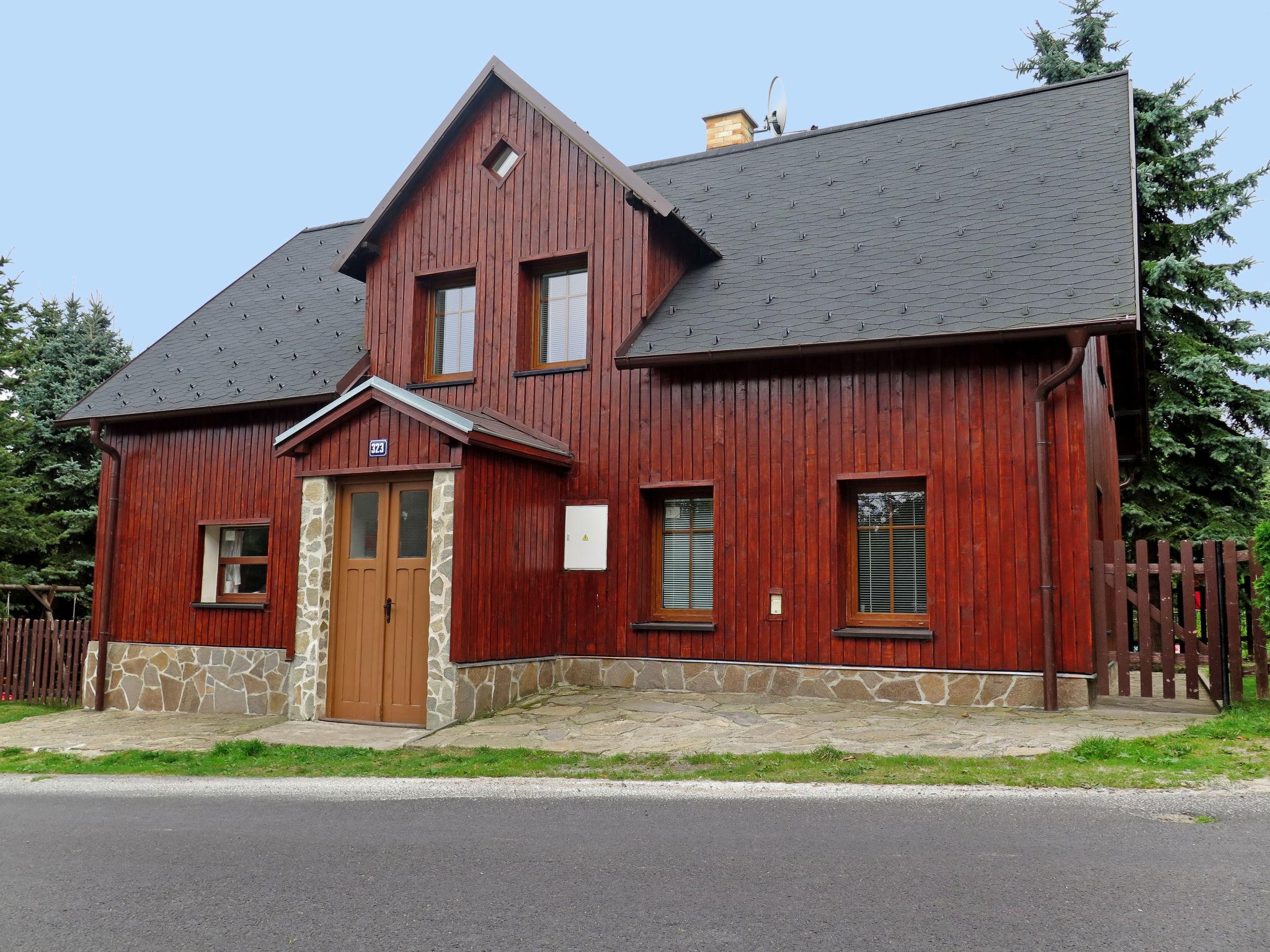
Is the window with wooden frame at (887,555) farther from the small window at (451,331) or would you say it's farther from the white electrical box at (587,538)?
the small window at (451,331)

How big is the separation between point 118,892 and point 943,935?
3892 millimetres

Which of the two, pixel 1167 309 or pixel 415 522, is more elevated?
pixel 1167 309

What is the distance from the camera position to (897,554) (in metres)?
11.6

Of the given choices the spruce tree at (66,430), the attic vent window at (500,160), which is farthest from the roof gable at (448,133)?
the spruce tree at (66,430)

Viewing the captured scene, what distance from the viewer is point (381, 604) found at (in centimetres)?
1141

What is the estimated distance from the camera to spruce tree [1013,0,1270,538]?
20.3 m

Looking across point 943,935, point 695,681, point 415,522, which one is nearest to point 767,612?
point 695,681

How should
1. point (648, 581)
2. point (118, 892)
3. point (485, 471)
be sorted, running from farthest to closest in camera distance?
1. point (648, 581)
2. point (485, 471)
3. point (118, 892)

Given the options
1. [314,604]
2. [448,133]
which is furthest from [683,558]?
[448,133]

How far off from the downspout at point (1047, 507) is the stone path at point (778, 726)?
448mm

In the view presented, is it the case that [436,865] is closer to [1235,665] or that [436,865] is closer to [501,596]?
[501,596]

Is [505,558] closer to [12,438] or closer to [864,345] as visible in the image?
[864,345]

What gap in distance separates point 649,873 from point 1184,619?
7604mm

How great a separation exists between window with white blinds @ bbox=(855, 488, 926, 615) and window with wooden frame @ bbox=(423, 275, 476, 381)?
574cm
